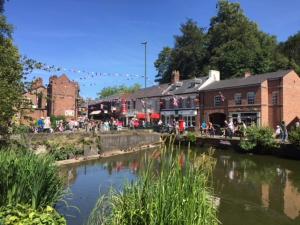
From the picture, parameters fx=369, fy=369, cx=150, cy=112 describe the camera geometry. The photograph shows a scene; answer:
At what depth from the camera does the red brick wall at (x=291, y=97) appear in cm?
3838

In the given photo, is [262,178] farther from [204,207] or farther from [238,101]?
[238,101]

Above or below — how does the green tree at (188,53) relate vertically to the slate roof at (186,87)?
above

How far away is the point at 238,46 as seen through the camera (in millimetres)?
59500

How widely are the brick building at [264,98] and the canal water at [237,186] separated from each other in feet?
41.0

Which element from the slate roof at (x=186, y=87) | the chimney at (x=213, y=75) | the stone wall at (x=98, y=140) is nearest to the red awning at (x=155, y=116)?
the slate roof at (x=186, y=87)

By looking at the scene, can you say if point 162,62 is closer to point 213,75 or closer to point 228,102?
point 213,75

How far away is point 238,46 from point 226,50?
1.98m

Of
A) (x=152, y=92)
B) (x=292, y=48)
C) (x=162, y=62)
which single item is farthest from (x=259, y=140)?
(x=162, y=62)

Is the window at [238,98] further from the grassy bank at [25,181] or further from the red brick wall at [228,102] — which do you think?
the grassy bank at [25,181]

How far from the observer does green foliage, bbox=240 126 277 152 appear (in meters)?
27.3

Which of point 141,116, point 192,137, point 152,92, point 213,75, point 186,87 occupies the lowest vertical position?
point 192,137

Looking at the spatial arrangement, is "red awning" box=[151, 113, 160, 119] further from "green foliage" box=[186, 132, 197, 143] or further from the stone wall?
"green foliage" box=[186, 132, 197, 143]

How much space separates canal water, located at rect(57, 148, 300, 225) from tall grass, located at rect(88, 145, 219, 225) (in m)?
0.54

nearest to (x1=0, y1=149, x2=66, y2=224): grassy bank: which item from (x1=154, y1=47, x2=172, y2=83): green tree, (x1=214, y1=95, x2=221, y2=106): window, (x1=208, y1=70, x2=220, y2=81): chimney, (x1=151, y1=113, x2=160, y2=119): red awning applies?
(x1=214, y1=95, x2=221, y2=106): window
